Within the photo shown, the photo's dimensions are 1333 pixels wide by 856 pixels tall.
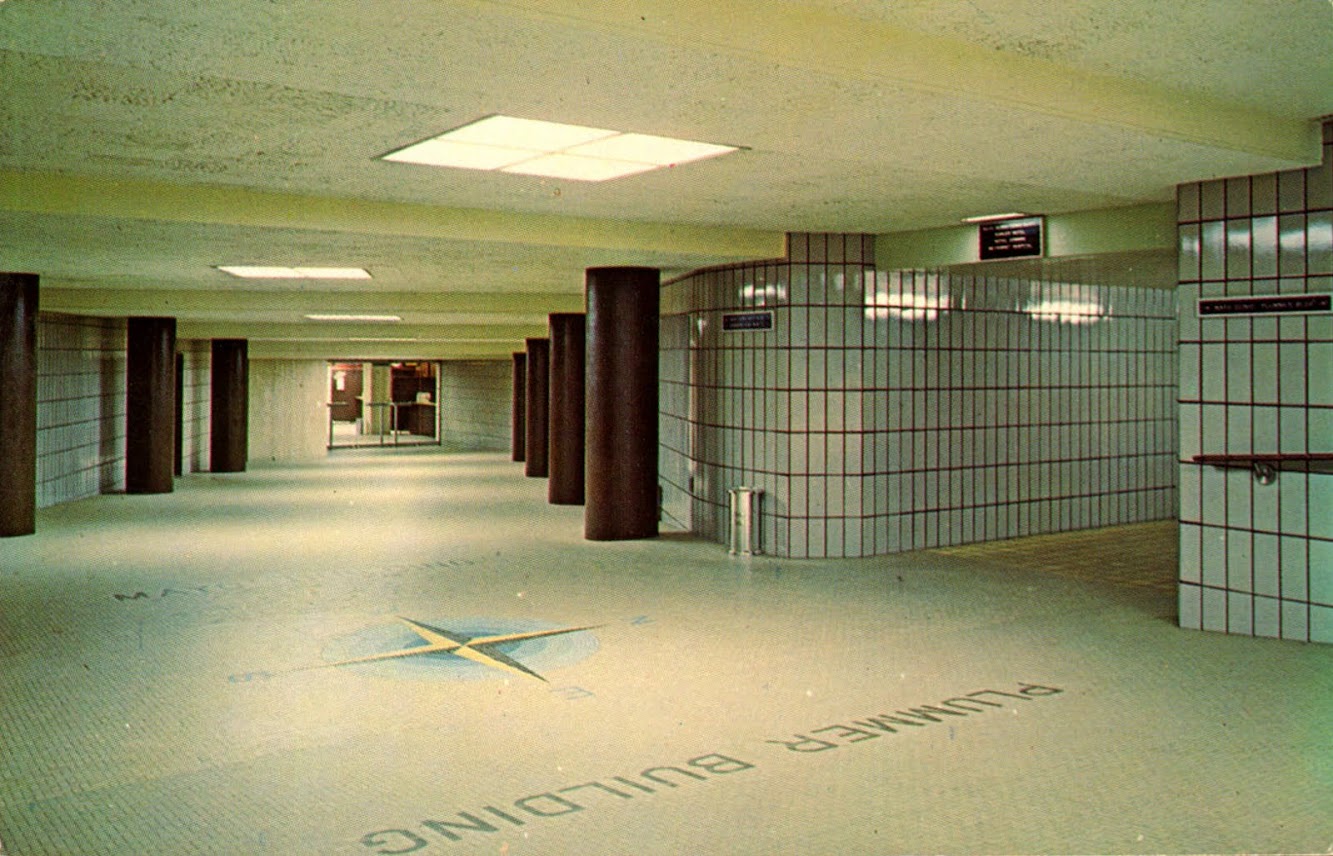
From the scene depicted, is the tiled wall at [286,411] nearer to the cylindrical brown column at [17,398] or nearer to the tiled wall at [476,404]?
the tiled wall at [476,404]

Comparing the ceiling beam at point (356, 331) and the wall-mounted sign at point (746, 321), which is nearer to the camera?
the wall-mounted sign at point (746, 321)

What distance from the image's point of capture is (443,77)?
4.71 m

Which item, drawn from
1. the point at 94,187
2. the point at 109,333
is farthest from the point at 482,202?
the point at 109,333

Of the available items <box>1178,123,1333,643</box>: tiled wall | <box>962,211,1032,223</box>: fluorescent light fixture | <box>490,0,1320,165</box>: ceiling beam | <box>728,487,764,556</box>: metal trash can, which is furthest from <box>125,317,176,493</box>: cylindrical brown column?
<box>490,0,1320,165</box>: ceiling beam

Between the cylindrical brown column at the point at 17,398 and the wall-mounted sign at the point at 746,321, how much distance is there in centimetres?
780

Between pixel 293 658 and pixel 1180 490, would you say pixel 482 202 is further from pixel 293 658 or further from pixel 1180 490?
pixel 1180 490

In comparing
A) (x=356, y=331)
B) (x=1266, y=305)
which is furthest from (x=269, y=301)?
(x=1266, y=305)

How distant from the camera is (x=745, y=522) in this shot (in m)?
11.6

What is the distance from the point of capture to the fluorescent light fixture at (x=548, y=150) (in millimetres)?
6355

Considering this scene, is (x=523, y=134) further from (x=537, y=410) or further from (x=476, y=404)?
(x=476, y=404)

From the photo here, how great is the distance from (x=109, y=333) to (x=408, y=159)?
14.8m

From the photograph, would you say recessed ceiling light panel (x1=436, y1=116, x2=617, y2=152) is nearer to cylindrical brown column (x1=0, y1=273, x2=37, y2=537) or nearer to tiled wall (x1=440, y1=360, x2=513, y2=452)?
cylindrical brown column (x1=0, y1=273, x2=37, y2=537)

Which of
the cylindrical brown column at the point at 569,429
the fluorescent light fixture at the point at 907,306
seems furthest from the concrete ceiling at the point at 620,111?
the cylindrical brown column at the point at 569,429

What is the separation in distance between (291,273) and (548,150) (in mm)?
7209
